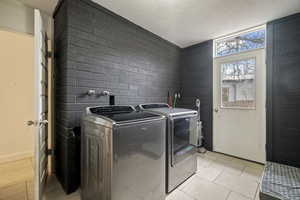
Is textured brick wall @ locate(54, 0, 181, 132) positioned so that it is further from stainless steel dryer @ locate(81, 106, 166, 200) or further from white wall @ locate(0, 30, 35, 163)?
white wall @ locate(0, 30, 35, 163)

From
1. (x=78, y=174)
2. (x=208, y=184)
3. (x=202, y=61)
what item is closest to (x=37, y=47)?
(x=78, y=174)

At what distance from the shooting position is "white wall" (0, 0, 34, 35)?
1.81 metres

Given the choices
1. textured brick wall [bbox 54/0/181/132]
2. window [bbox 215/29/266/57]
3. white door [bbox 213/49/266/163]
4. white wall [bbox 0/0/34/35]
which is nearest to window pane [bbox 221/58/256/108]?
white door [bbox 213/49/266/163]

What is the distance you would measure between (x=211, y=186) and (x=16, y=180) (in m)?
2.75

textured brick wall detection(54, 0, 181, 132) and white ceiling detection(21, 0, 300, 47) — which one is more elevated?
white ceiling detection(21, 0, 300, 47)

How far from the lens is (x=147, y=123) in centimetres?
142

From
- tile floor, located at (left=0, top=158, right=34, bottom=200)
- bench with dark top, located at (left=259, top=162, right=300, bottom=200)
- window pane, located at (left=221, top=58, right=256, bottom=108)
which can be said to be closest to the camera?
bench with dark top, located at (left=259, top=162, right=300, bottom=200)

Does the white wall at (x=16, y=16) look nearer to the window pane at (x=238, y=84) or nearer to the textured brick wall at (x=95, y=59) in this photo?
the textured brick wall at (x=95, y=59)

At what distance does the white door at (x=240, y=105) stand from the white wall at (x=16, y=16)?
3.41 metres

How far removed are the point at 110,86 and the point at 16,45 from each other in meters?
2.28

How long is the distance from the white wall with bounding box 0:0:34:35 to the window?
3.43m

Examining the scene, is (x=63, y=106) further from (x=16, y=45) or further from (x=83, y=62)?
(x=16, y=45)

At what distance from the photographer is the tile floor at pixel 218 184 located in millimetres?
1701

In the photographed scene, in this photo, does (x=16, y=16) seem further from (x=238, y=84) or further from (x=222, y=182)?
(x=238, y=84)
